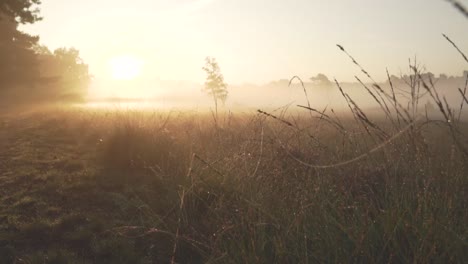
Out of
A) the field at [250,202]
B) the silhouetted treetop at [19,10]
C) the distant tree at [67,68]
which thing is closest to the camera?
the field at [250,202]

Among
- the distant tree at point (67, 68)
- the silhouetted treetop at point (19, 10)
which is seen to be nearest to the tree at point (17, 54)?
the silhouetted treetop at point (19, 10)

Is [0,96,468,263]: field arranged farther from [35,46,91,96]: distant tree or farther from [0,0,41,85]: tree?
[35,46,91,96]: distant tree

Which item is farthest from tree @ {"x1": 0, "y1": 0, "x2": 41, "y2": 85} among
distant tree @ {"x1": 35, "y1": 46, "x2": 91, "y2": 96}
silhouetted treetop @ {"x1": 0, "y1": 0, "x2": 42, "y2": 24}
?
distant tree @ {"x1": 35, "y1": 46, "x2": 91, "y2": 96}

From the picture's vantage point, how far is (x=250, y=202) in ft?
8.00

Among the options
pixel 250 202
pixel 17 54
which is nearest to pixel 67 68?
pixel 17 54

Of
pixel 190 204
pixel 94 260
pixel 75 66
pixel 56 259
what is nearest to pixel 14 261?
pixel 56 259

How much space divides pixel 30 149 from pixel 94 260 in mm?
5023

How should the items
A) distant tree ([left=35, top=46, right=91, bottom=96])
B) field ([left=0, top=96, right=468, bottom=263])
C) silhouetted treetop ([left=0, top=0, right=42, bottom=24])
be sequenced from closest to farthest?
field ([left=0, top=96, right=468, bottom=263])
silhouetted treetop ([left=0, top=0, right=42, bottom=24])
distant tree ([left=35, top=46, right=91, bottom=96])

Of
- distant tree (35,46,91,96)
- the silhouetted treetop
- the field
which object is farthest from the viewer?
distant tree (35,46,91,96)

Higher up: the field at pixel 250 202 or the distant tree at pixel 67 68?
the distant tree at pixel 67 68

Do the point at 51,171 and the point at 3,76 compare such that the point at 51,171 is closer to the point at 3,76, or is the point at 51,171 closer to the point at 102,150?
the point at 102,150

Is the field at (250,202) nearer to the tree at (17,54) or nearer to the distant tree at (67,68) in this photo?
the tree at (17,54)

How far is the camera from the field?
2.12 m

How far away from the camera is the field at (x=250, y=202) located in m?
2.12
